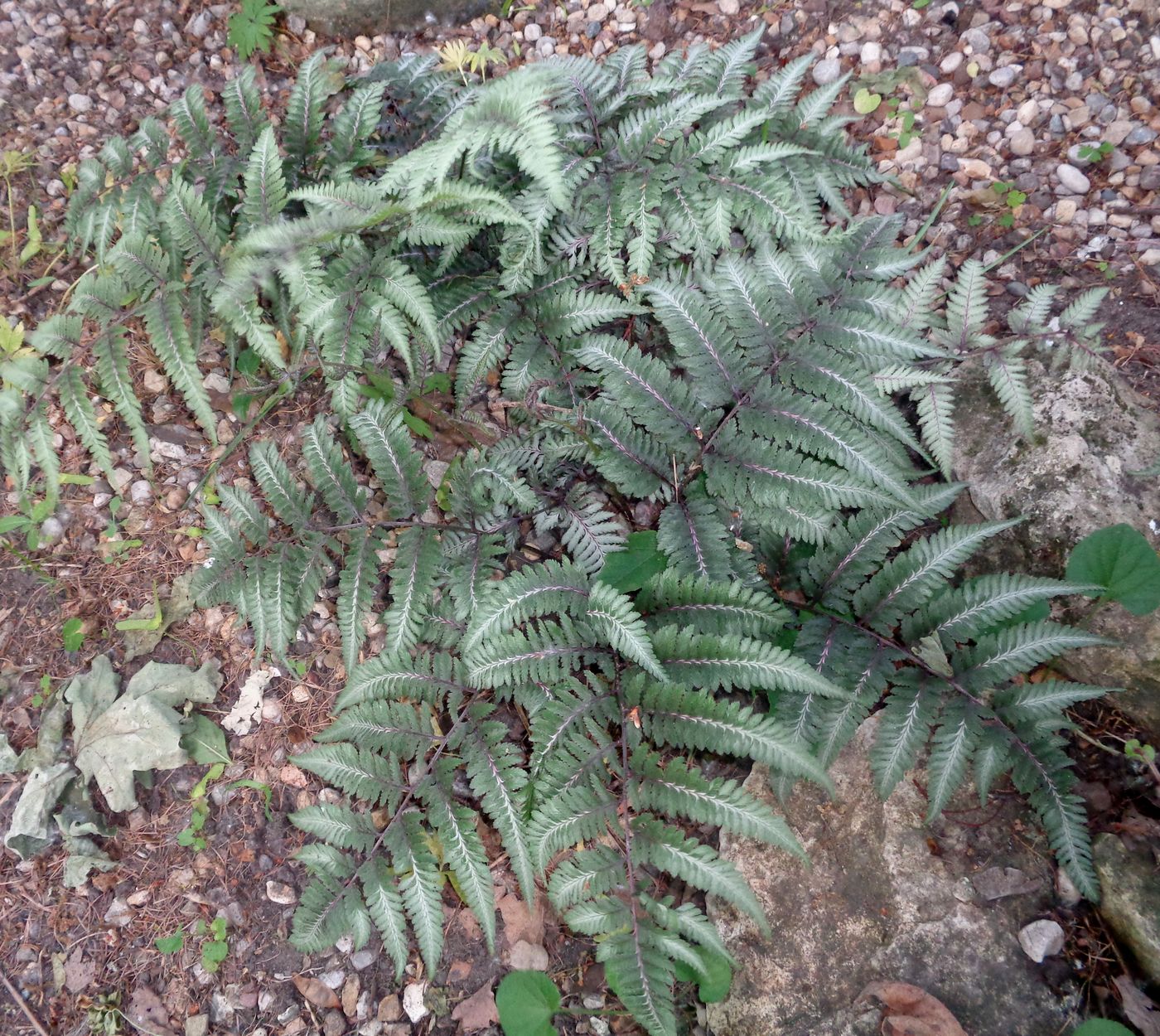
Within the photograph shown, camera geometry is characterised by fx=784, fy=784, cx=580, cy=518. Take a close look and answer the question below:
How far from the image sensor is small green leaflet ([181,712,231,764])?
116 inches

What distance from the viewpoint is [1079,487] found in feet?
9.50

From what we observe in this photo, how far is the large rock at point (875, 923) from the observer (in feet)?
8.08

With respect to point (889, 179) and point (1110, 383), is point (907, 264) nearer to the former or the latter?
point (889, 179)

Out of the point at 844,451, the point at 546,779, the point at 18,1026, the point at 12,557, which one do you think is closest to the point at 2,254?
the point at 12,557

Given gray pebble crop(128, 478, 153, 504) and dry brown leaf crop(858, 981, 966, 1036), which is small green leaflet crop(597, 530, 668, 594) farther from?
gray pebble crop(128, 478, 153, 504)

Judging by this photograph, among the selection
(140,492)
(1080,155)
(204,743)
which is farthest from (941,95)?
(204,743)

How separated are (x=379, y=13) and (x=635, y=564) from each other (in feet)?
10.2

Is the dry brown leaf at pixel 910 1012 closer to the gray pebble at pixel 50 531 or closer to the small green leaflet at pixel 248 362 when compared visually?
the small green leaflet at pixel 248 362

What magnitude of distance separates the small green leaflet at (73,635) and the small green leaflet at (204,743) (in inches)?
22.4

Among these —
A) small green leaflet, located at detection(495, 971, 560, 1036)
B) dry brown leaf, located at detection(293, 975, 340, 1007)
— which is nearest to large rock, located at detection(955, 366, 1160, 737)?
small green leaflet, located at detection(495, 971, 560, 1036)

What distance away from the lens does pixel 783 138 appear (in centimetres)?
325

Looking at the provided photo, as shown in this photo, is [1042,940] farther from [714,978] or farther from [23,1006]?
[23,1006]

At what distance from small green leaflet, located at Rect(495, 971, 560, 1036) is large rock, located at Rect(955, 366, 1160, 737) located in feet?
7.00

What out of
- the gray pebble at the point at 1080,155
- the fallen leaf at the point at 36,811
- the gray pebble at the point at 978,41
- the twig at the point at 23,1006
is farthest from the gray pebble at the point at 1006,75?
the twig at the point at 23,1006
